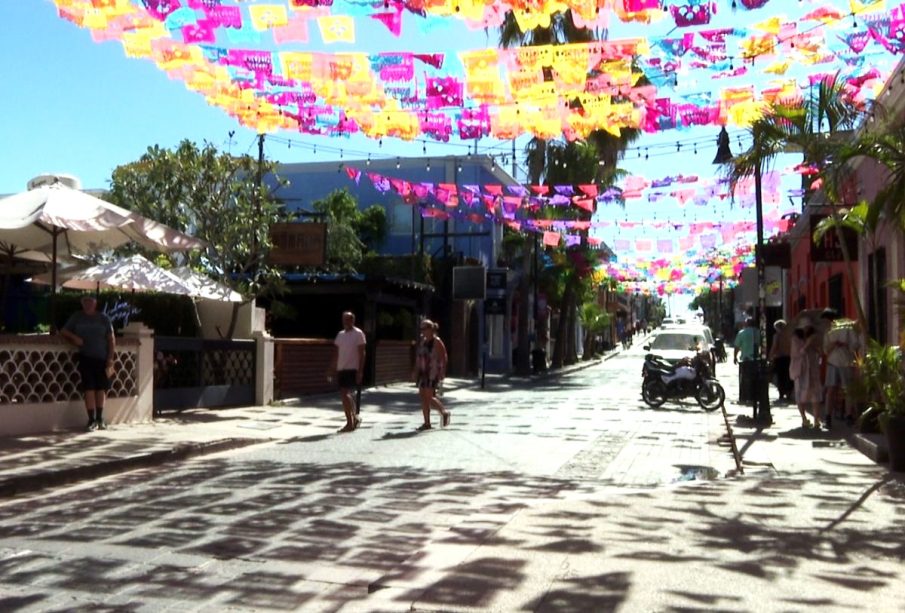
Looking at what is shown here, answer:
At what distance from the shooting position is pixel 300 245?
2208cm

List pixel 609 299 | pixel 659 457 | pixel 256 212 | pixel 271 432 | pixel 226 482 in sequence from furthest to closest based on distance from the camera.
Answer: pixel 609 299
pixel 256 212
pixel 271 432
pixel 659 457
pixel 226 482

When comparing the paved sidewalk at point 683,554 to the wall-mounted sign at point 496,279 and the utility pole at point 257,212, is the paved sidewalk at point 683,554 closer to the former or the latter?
the utility pole at point 257,212

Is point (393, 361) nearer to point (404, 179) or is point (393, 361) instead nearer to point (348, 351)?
point (404, 179)

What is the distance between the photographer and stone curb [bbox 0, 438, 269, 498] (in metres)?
9.30

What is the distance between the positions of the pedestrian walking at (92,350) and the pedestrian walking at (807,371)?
10550 millimetres

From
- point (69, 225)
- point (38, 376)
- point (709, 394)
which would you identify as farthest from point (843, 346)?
point (38, 376)

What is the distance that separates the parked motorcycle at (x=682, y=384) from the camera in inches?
797

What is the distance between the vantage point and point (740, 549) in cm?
663

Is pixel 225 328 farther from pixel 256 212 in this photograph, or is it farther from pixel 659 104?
pixel 659 104

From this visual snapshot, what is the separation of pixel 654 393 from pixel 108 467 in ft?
43.4

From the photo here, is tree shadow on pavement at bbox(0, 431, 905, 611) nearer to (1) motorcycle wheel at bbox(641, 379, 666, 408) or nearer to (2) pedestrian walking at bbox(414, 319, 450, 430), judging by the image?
(2) pedestrian walking at bbox(414, 319, 450, 430)

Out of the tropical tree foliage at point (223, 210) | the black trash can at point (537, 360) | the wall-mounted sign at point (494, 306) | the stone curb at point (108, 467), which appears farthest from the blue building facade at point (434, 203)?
the stone curb at point (108, 467)

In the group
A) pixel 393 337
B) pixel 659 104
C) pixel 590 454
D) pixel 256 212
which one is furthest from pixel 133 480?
pixel 393 337

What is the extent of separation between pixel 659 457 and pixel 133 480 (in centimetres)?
656
